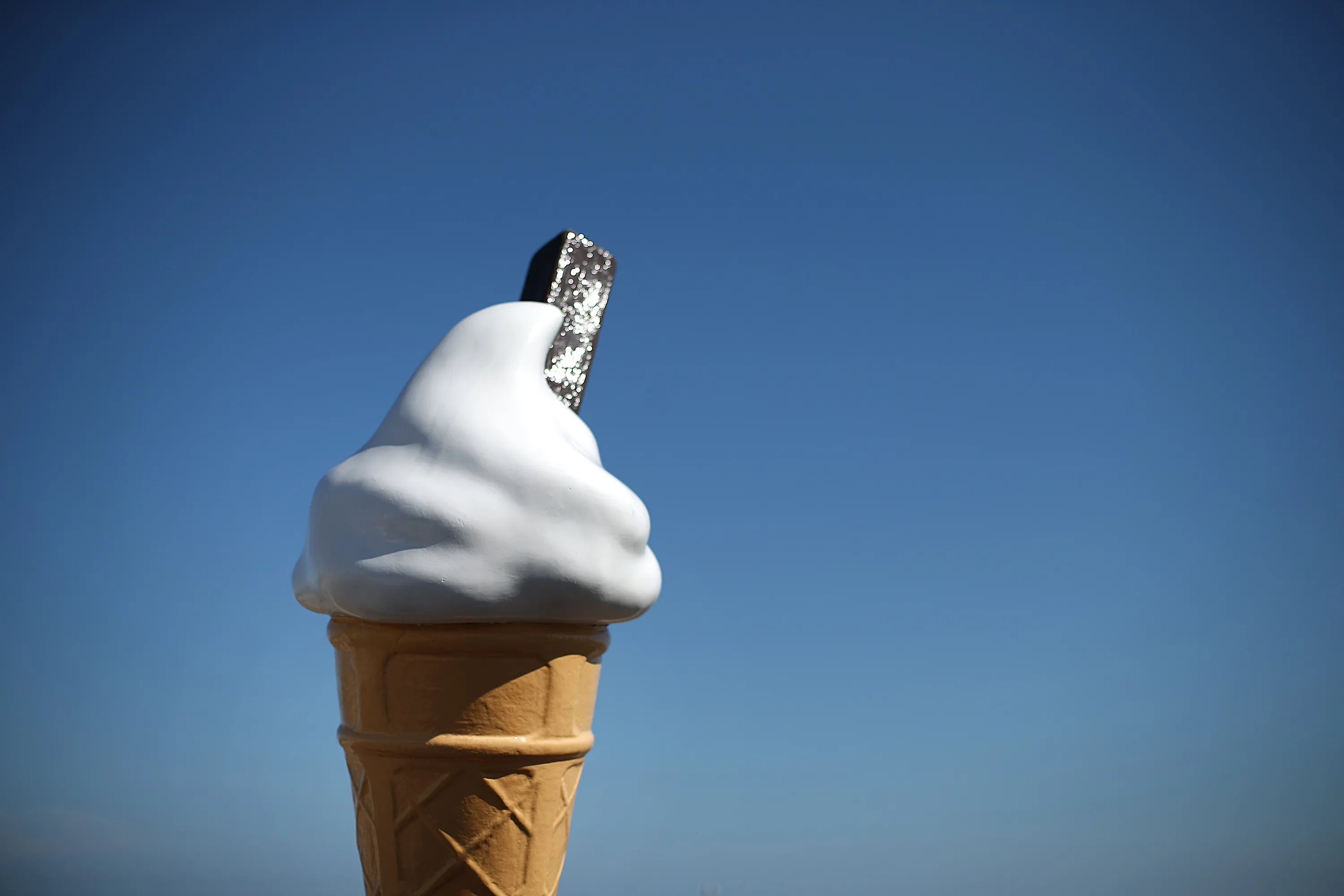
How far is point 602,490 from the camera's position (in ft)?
6.36

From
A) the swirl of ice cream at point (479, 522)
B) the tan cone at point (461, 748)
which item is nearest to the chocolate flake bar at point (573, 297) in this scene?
the swirl of ice cream at point (479, 522)

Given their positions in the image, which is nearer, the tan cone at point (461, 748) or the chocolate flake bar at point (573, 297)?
the tan cone at point (461, 748)

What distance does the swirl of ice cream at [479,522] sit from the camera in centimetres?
188

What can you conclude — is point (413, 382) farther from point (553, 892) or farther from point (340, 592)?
point (553, 892)

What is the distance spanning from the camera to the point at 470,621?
1904 mm

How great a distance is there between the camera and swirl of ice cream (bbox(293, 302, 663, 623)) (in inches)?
73.8

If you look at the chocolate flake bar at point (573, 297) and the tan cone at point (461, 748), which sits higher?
the chocolate flake bar at point (573, 297)

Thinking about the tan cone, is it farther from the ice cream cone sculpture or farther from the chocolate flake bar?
the chocolate flake bar

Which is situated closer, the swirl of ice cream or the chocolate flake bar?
the swirl of ice cream

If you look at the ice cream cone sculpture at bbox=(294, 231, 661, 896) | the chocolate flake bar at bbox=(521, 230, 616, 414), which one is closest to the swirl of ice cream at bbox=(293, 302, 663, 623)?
the ice cream cone sculpture at bbox=(294, 231, 661, 896)

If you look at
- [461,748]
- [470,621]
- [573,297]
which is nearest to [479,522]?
[470,621]

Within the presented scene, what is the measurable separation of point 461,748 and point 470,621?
0.25m

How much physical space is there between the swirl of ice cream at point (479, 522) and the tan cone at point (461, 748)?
71 millimetres

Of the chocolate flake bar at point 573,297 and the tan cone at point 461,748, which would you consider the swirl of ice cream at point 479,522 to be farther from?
the chocolate flake bar at point 573,297
